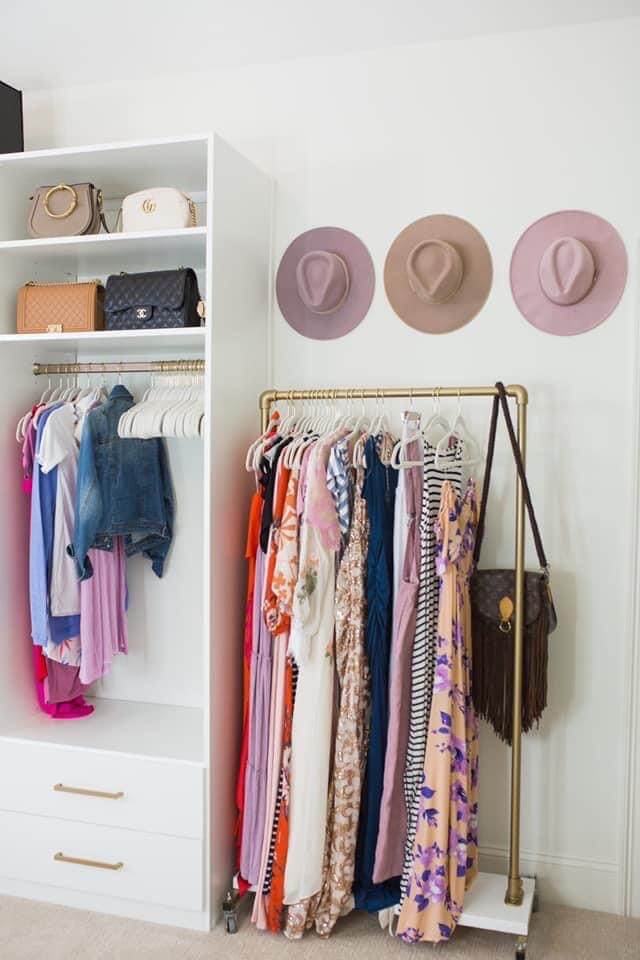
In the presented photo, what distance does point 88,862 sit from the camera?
107 inches

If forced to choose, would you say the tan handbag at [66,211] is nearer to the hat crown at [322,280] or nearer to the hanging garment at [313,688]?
the hat crown at [322,280]

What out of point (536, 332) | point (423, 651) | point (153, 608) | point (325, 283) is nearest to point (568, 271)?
point (536, 332)

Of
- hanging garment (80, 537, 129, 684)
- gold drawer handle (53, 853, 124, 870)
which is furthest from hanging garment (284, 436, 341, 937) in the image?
hanging garment (80, 537, 129, 684)

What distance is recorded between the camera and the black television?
116 inches

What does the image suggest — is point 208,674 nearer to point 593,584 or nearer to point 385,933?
point 385,933

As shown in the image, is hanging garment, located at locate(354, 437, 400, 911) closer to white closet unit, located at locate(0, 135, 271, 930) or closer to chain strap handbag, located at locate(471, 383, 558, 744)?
chain strap handbag, located at locate(471, 383, 558, 744)

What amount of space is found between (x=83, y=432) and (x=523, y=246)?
4.88 feet

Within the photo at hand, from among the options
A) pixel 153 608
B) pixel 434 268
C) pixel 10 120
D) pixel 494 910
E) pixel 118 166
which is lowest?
pixel 494 910

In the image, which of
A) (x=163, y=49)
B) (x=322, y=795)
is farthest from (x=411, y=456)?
(x=163, y=49)

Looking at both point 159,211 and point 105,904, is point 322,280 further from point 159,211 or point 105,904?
point 105,904

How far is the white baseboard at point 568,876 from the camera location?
2.75 metres

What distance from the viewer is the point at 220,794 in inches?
105

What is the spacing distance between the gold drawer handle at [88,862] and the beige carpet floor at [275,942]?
0.52 feet

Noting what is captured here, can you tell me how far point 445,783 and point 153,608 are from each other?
48.4 inches
